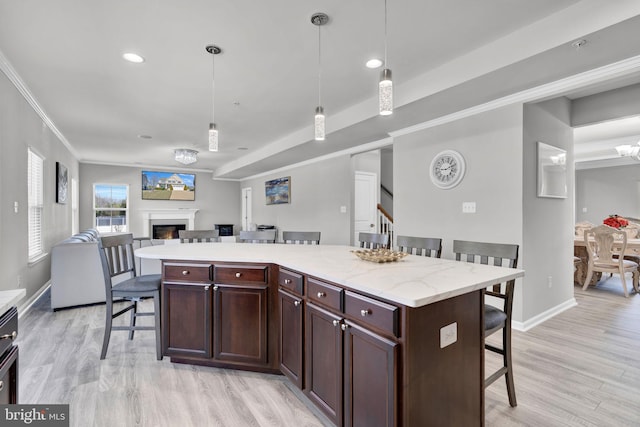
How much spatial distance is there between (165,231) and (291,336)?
333 inches

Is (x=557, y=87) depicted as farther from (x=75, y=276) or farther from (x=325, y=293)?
(x=75, y=276)

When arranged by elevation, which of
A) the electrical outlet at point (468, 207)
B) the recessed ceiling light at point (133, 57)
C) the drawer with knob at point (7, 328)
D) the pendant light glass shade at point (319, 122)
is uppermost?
the recessed ceiling light at point (133, 57)

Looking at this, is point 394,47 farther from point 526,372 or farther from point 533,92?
point 526,372

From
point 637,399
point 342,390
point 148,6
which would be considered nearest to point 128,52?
point 148,6

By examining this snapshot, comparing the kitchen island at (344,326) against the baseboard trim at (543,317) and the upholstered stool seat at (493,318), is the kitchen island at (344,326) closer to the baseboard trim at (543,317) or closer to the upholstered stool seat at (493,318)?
the upholstered stool seat at (493,318)

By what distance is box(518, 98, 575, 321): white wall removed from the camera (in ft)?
10.4

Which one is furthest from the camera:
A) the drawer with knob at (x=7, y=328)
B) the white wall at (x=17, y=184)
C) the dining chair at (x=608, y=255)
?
the dining chair at (x=608, y=255)

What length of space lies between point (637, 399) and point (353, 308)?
209cm

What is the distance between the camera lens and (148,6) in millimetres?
2117

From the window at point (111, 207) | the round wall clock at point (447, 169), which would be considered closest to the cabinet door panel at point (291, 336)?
the round wall clock at point (447, 169)

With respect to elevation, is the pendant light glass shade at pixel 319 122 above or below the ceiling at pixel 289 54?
below

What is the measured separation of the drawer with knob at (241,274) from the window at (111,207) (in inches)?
313

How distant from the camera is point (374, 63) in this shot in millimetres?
2879

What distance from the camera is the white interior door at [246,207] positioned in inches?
386
